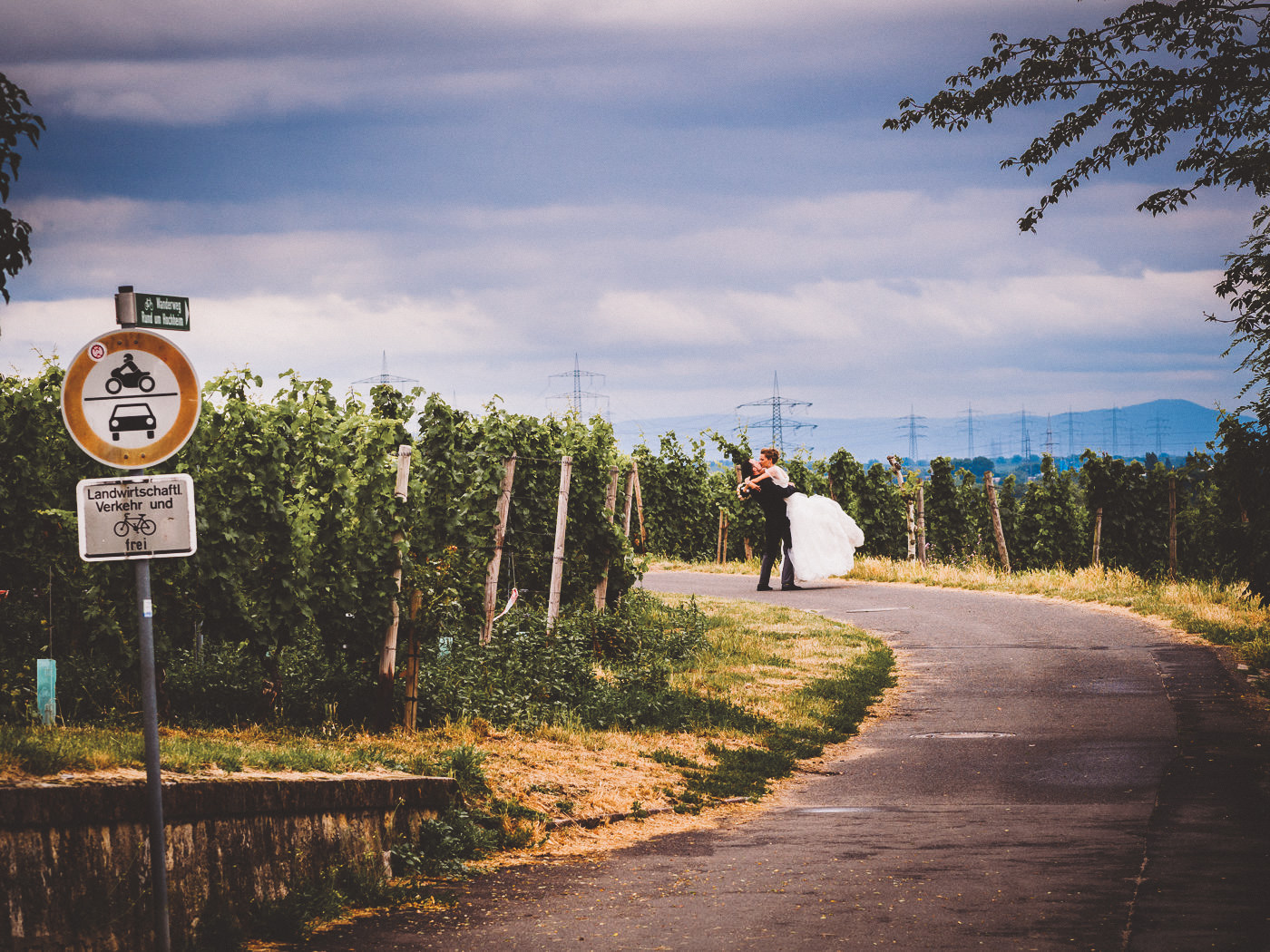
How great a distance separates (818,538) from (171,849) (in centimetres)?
2012

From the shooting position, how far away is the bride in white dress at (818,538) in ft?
81.1

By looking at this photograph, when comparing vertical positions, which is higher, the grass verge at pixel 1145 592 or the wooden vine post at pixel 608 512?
the wooden vine post at pixel 608 512

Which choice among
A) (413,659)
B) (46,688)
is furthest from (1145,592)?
(46,688)

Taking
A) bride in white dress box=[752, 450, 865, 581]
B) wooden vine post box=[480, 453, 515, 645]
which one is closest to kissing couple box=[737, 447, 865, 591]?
bride in white dress box=[752, 450, 865, 581]

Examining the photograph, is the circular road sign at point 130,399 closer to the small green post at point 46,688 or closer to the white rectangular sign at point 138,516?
the white rectangular sign at point 138,516

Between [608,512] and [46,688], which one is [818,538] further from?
[46,688]

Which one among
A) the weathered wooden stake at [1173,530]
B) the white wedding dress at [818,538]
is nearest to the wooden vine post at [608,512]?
the white wedding dress at [818,538]

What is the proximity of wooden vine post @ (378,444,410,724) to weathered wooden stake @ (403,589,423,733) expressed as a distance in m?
0.12

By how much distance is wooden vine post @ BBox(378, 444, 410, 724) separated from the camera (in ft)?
33.2

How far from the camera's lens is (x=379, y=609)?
33.4 feet

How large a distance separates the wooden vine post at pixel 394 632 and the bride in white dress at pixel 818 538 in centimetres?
1483

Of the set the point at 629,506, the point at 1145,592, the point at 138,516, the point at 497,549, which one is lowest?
the point at 1145,592

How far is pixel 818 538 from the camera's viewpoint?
25000 millimetres

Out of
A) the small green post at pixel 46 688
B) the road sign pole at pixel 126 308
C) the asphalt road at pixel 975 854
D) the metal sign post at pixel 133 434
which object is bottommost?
the asphalt road at pixel 975 854
